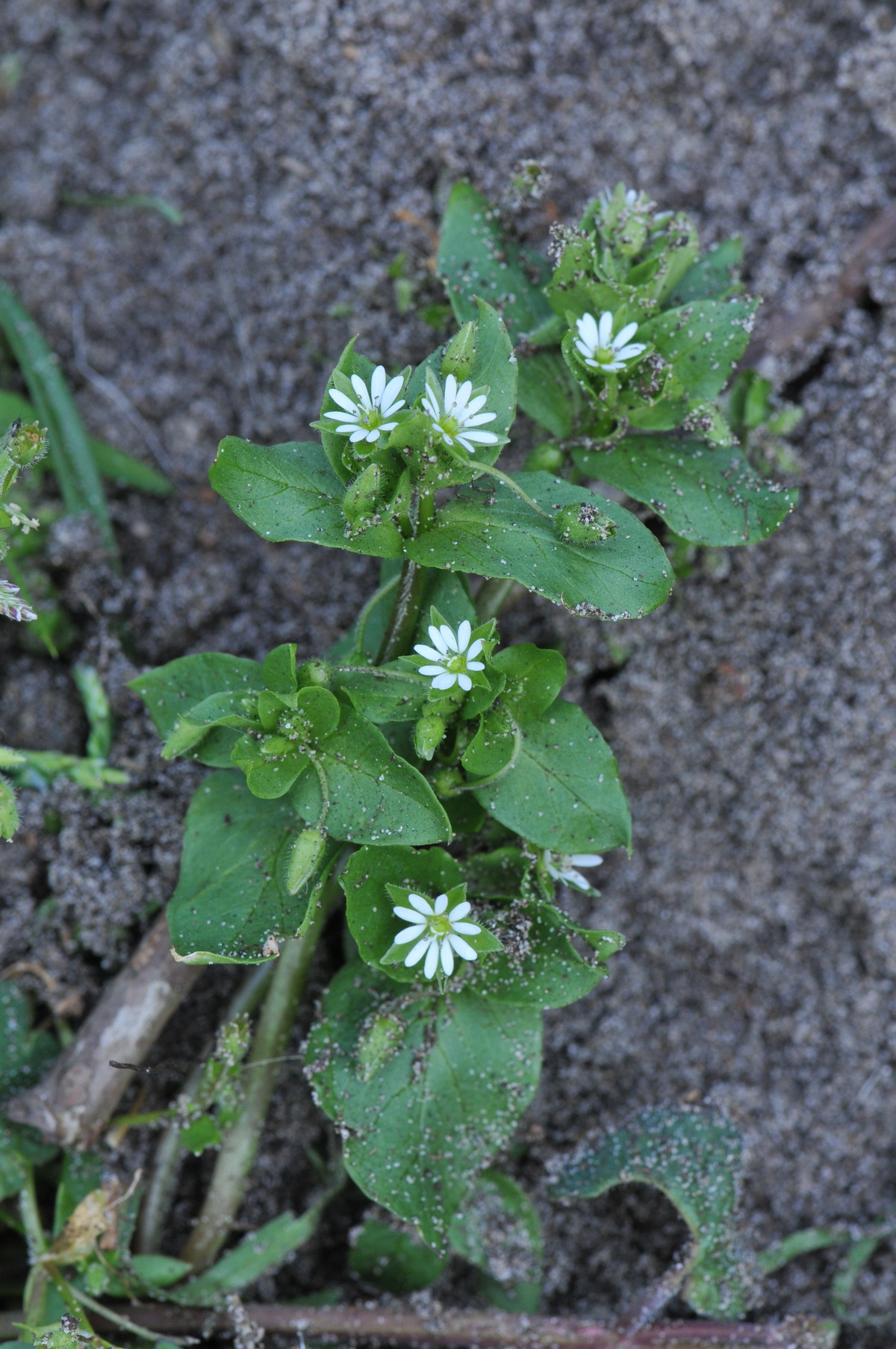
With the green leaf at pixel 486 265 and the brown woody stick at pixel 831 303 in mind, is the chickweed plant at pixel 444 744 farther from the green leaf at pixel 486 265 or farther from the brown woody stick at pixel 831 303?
the brown woody stick at pixel 831 303

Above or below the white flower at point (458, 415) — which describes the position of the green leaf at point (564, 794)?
below

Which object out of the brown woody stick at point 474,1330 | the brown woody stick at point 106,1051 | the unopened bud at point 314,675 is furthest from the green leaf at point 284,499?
the brown woody stick at point 474,1330

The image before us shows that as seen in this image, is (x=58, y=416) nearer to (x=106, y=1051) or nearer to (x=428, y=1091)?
(x=106, y=1051)

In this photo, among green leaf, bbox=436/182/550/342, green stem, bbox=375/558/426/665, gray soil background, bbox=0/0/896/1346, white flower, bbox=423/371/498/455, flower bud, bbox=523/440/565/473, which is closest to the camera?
white flower, bbox=423/371/498/455

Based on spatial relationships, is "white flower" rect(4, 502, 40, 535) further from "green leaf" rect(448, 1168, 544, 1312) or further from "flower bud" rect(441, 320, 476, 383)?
"green leaf" rect(448, 1168, 544, 1312)

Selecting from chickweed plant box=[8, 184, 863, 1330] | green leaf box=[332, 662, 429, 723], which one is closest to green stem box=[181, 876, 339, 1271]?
chickweed plant box=[8, 184, 863, 1330]

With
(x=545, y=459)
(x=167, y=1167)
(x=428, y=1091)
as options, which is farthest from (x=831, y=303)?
(x=167, y=1167)

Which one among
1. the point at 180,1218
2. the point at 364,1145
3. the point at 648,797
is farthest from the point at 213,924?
the point at 648,797
